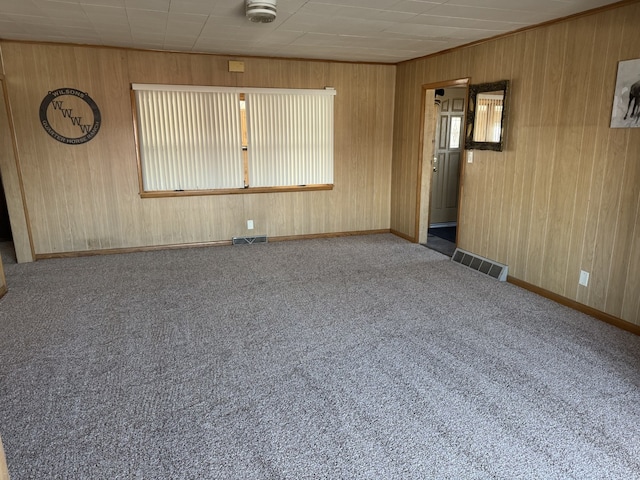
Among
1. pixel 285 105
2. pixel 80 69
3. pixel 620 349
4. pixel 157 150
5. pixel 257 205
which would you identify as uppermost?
pixel 80 69

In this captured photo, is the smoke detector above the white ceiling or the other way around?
the other way around

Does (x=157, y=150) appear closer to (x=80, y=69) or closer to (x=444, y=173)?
(x=80, y=69)

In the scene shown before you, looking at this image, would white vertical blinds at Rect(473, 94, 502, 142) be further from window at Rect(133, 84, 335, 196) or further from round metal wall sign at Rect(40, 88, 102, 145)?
round metal wall sign at Rect(40, 88, 102, 145)

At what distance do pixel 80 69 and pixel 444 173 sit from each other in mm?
5189

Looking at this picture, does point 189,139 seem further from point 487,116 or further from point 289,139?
point 487,116

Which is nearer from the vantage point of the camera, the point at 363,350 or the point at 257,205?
the point at 363,350

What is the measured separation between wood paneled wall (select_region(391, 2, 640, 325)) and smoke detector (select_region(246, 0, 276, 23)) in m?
2.44

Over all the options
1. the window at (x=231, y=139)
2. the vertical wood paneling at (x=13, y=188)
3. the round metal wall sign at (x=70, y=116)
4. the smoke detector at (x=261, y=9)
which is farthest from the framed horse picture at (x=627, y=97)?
the vertical wood paneling at (x=13, y=188)

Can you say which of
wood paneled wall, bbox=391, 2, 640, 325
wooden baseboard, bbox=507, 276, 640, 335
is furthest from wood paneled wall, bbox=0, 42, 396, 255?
wooden baseboard, bbox=507, 276, 640, 335

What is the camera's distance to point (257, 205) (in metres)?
6.00

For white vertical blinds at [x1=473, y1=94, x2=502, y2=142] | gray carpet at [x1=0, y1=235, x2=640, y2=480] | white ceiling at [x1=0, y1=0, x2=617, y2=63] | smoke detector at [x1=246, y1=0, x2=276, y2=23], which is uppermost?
white ceiling at [x1=0, y1=0, x2=617, y2=63]

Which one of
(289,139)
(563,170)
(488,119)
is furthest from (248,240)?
(563,170)

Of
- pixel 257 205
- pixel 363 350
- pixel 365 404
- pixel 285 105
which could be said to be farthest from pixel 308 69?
pixel 365 404

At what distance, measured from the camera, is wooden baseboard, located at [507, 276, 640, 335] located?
3.35 meters
